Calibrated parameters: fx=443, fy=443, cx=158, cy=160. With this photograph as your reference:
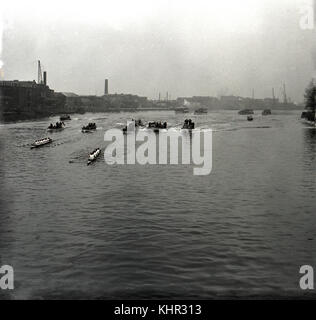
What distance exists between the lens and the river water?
1828 cm

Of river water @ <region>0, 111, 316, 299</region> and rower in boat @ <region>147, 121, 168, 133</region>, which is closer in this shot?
river water @ <region>0, 111, 316, 299</region>

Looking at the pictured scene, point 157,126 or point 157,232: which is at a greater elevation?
point 157,126

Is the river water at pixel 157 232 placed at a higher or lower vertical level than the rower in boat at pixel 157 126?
A: lower

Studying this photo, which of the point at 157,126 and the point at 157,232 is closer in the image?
the point at 157,232

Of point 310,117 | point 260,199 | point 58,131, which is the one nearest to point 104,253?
point 260,199

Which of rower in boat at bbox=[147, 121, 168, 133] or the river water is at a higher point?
rower in boat at bbox=[147, 121, 168, 133]

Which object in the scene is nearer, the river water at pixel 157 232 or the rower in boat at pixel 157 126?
Answer: the river water at pixel 157 232

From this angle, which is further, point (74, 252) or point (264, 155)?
point (264, 155)

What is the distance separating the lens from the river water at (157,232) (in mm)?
18281

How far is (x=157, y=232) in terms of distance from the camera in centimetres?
2527

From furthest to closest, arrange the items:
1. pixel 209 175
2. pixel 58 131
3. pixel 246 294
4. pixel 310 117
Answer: pixel 310 117 < pixel 58 131 < pixel 209 175 < pixel 246 294
